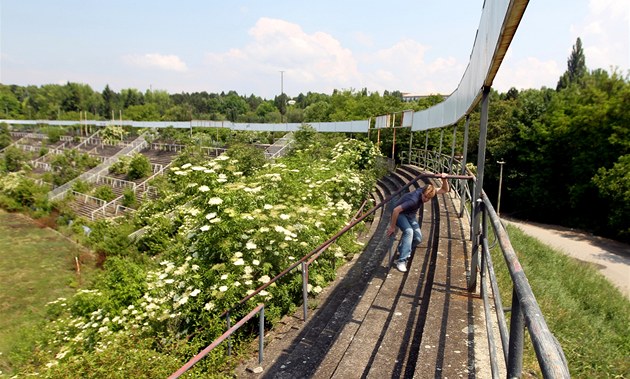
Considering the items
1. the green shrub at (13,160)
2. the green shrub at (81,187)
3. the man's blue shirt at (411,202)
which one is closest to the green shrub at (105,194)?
the green shrub at (81,187)

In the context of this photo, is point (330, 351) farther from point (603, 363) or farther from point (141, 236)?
point (141, 236)

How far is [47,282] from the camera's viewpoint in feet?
50.0

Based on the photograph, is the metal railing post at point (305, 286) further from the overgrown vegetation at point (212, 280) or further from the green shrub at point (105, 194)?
the green shrub at point (105, 194)

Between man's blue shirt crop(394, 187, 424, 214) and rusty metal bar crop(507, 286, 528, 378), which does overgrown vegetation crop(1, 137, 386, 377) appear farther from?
rusty metal bar crop(507, 286, 528, 378)

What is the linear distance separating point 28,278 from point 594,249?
28111 millimetres

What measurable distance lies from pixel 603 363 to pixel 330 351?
3423mm

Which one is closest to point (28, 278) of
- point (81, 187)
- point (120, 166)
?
point (81, 187)

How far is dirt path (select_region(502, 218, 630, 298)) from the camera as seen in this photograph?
602 inches

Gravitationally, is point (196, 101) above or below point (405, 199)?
above

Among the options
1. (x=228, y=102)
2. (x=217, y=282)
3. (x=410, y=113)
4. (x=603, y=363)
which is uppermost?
(x=228, y=102)

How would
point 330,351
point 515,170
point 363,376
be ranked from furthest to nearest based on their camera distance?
point 515,170 < point 330,351 < point 363,376

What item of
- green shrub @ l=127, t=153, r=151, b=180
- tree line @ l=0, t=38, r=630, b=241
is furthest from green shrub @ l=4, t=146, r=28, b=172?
tree line @ l=0, t=38, r=630, b=241

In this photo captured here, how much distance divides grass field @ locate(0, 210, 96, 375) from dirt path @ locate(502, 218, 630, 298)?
64.4ft

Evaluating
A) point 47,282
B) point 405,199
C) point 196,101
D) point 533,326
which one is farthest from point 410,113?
point 196,101
